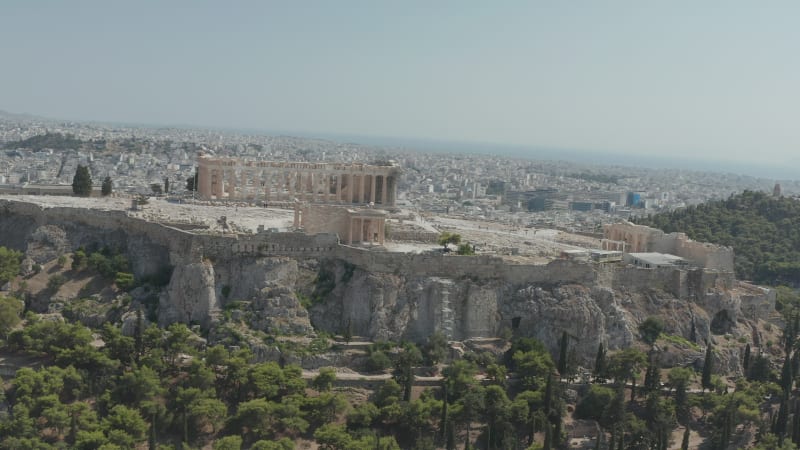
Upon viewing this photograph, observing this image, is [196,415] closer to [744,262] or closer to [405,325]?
[405,325]

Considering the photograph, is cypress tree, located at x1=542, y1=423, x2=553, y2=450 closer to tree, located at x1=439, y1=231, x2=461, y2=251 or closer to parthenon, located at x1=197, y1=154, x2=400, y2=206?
tree, located at x1=439, y1=231, x2=461, y2=251

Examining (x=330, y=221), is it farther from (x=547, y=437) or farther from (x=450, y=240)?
(x=547, y=437)

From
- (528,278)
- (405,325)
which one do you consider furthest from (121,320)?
(528,278)

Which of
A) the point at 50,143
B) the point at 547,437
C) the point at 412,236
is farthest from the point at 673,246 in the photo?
the point at 50,143

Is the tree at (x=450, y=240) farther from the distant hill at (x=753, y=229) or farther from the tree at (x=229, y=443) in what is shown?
the distant hill at (x=753, y=229)

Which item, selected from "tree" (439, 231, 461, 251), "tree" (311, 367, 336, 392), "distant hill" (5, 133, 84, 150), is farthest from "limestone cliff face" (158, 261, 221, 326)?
"distant hill" (5, 133, 84, 150)
